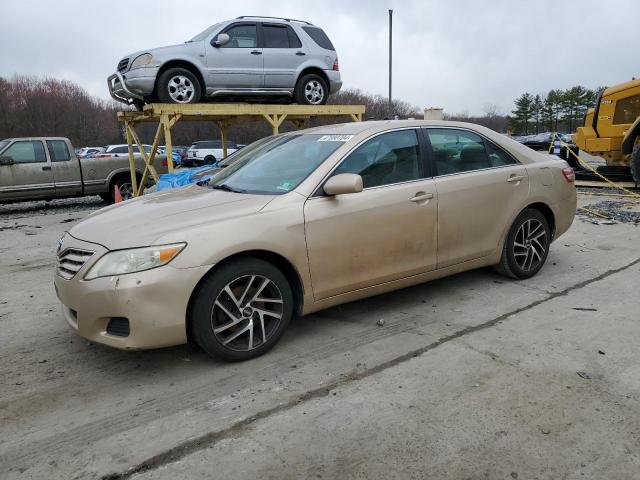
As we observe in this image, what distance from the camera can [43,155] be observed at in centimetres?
1134

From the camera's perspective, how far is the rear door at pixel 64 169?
11.4 m

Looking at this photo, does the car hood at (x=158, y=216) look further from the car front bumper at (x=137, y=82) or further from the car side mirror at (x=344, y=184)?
the car front bumper at (x=137, y=82)

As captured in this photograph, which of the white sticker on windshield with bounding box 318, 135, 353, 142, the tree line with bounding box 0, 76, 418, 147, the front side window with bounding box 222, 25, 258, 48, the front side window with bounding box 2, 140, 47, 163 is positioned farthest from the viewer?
the tree line with bounding box 0, 76, 418, 147

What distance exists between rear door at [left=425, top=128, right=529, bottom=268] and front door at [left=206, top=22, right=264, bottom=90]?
655 cm

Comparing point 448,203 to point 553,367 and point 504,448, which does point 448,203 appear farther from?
point 504,448

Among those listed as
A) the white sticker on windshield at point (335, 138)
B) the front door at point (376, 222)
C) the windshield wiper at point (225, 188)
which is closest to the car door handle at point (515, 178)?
the front door at point (376, 222)

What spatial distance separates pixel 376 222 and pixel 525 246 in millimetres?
1909

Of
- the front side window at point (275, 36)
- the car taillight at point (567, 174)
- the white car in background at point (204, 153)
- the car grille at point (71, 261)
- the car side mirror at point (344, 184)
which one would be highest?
the front side window at point (275, 36)

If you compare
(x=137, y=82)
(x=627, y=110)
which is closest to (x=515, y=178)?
(x=137, y=82)

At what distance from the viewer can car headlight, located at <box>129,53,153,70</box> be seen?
9.05m

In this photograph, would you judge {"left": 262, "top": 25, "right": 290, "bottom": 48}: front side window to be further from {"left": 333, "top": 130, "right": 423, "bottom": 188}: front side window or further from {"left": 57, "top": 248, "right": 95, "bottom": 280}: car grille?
{"left": 57, "top": 248, "right": 95, "bottom": 280}: car grille

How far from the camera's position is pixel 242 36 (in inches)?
392

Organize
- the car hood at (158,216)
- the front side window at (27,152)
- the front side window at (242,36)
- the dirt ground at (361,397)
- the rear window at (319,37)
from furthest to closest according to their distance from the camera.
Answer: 1. the front side window at (27,152)
2. the rear window at (319,37)
3. the front side window at (242,36)
4. the car hood at (158,216)
5. the dirt ground at (361,397)

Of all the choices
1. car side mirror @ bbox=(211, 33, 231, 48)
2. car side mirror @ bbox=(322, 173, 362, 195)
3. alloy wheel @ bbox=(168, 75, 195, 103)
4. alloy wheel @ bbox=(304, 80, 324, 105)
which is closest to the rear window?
alloy wheel @ bbox=(304, 80, 324, 105)
